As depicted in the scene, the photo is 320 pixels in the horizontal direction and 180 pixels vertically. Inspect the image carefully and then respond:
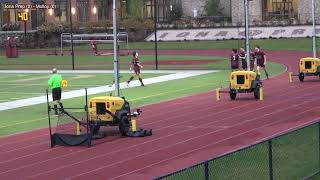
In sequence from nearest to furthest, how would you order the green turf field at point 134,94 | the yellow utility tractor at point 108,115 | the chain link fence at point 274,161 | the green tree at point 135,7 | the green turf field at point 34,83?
the chain link fence at point 274,161 → the yellow utility tractor at point 108,115 → the green turf field at point 134,94 → the green turf field at point 34,83 → the green tree at point 135,7

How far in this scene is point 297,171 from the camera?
16.1m

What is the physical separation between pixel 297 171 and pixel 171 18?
9213 cm

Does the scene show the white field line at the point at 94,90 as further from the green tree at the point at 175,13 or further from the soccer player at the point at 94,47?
the green tree at the point at 175,13

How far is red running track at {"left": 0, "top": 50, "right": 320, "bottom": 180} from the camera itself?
1884 centimetres

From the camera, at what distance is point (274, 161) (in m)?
15.4

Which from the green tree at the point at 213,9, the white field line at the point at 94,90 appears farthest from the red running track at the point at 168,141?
the green tree at the point at 213,9

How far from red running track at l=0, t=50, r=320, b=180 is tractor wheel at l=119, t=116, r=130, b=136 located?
1.14 feet

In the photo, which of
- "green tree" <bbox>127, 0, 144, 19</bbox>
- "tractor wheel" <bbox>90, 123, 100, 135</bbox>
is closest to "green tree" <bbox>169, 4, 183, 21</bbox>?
"green tree" <bbox>127, 0, 144, 19</bbox>

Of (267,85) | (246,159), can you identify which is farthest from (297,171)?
(267,85)

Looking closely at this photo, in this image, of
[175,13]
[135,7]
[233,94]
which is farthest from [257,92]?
[175,13]

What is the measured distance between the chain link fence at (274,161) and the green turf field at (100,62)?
129 feet

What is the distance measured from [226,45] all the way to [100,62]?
1942cm

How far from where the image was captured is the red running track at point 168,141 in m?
18.8

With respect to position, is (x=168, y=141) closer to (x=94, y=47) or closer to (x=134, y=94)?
(x=134, y=94)
